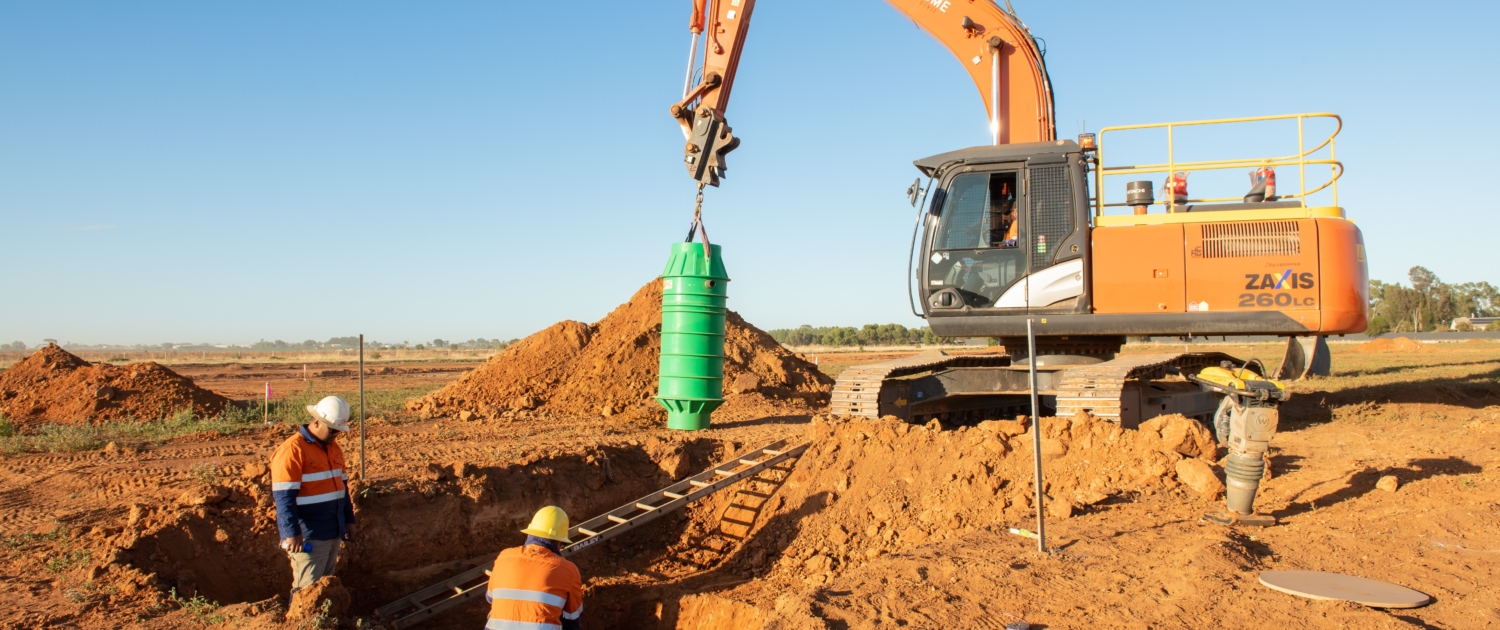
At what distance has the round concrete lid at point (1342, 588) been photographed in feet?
15.3

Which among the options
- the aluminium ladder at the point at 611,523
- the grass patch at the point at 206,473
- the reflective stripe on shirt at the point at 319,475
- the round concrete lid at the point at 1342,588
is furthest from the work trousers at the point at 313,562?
the round concrete lid at the point at 1342,588

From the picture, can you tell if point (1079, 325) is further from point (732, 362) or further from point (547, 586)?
point (732, 362)

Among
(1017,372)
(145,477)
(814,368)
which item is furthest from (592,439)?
(814,368)

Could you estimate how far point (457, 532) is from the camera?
8.12 metres

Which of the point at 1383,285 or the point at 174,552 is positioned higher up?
the point at 1383,285

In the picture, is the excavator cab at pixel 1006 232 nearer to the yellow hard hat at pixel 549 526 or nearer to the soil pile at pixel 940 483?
the soil pile at pixel 940 483

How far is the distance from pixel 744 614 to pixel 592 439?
15.3 feet

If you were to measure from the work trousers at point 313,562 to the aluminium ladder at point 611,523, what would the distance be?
0.76 m

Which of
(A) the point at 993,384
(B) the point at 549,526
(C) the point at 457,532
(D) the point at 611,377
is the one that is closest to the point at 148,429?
(D) the point at 611,377

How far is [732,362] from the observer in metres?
16.1

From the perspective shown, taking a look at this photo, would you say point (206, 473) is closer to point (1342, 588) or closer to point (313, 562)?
point (313, 562)

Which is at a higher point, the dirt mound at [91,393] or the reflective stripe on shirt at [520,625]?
the dirt mound at [91,393]

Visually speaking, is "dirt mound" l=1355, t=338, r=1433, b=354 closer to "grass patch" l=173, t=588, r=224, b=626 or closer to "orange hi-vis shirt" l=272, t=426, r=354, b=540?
"orange hi-vis shirt" l=272, t=426, r=354, b=540

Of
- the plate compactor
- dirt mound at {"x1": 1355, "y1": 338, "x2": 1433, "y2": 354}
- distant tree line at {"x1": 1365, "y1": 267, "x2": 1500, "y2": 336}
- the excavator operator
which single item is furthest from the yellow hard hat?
distant tree line at {"x1": 1365, "y1": 267, "x2": 1500, "y2": 336}
